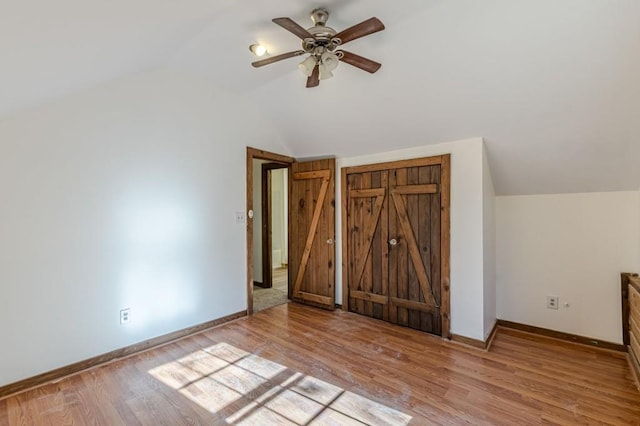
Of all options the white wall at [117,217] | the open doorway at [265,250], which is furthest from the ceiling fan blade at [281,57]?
the open doorway at [265,250]

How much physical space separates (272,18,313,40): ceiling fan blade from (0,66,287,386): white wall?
1.79 m

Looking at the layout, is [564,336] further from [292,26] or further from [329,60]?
[292,26]

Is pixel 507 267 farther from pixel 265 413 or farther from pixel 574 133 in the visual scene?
pixel 265 413

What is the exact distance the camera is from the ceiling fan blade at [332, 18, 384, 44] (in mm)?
1739

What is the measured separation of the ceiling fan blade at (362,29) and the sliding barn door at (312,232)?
2.18 m

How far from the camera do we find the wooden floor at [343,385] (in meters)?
1.94

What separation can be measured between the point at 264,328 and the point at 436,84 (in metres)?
3.09

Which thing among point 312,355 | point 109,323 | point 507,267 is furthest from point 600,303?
point 109,323

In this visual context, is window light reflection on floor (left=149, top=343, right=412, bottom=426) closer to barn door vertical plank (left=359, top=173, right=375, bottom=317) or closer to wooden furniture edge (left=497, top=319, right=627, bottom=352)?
barn door vertical plank (left=359, top=173, right=375, bottom=317)

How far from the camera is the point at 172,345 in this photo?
2.98m

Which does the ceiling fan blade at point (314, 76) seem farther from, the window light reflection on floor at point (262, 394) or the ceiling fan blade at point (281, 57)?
the window light reflection on floor at point (262, 394)

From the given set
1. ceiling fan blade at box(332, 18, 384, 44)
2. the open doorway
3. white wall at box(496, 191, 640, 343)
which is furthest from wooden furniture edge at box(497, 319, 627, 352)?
ceiling fan blade at box(332, 18, 384, 44)

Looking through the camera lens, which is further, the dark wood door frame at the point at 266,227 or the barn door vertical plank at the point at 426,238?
the dark wood door frame at the point at 266,227

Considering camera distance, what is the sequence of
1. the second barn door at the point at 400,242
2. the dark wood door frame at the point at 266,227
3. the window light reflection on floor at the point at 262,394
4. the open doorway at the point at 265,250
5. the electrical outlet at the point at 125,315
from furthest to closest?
the dark wood door frame at the point at 266,227
the open doorway at the point at 265,250
the second barn door at the point at 400,242
the electrical outlet at the point at 125,315
the window light reflection on floor at the point at 262,394
